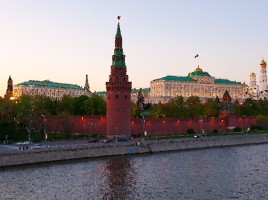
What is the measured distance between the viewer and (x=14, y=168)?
149 ft

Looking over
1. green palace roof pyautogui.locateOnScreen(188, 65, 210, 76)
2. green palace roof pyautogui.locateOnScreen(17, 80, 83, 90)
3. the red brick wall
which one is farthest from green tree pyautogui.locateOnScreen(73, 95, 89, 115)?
green palace roof pyautogui.locateOnScreen(188, 65, 210, 76)

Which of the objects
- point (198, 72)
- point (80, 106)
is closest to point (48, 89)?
point (198, 72)

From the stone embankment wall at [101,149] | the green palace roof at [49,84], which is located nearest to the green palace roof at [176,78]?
the green palace roof at [49,84]

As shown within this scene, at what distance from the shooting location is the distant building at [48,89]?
177 m

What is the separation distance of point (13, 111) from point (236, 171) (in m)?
41.3

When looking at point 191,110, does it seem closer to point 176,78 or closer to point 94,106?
point 94,106

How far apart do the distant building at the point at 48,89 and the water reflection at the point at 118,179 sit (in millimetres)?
126119

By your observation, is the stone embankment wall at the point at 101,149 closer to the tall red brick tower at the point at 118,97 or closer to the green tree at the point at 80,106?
the tall red brick tower at the point at 118,97

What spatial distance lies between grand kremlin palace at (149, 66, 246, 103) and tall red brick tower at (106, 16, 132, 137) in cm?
10497

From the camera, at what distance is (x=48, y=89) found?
185m

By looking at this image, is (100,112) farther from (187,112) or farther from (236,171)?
(236,171)

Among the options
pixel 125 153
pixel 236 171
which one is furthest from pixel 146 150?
pixel 236 171

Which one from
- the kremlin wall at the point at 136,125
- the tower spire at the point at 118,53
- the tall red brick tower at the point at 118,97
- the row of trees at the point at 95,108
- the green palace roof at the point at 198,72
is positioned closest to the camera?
the tower spire at the point at 118,53

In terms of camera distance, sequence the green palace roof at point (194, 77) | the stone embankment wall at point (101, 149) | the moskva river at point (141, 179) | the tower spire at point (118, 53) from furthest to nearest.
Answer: the green palace roof at point (194, 77), the tower spire at point (118, 53), the stone embankment wall at point (101, 149), the moskva river at point (141, 179)
